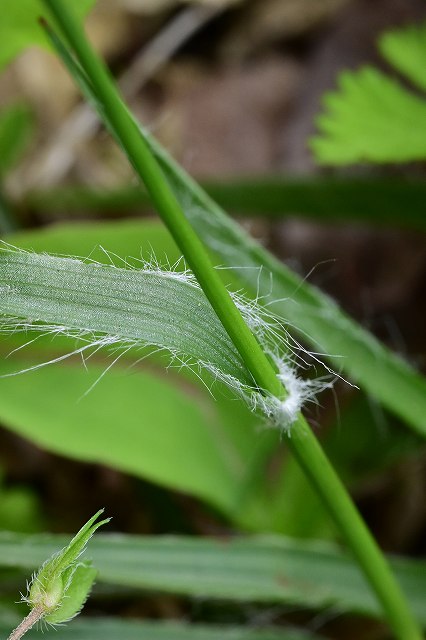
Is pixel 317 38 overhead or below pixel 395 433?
overhead

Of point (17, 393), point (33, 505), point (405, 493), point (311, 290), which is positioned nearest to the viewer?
point (311, 290)

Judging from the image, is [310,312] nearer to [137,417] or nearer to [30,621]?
[137,417]

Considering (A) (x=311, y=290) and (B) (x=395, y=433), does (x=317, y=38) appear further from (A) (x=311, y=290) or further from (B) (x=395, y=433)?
(A) (x=311, y=290)

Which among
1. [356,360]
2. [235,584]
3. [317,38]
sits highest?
[317,38]

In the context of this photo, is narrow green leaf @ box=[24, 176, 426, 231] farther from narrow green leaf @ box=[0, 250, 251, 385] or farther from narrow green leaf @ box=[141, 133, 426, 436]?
narrow green leaf @ box=[0, 250, 251, 385]

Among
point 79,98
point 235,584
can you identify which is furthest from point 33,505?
point 79,98

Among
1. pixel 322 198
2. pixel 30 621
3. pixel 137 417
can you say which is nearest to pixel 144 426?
pixel 137 417

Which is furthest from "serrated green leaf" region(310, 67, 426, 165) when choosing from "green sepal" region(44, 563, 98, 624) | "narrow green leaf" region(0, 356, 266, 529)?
"green sepal" region(44, 563, 98, 624)
